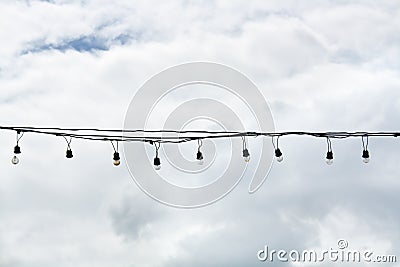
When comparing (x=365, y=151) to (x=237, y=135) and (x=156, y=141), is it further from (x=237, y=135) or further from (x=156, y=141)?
(x=156, y=141)

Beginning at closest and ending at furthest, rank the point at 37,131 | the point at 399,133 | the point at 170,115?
the point at 37,131
the point at 399,133
the point at 170,115

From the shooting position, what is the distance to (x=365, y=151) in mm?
13984

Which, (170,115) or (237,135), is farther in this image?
(170,115)

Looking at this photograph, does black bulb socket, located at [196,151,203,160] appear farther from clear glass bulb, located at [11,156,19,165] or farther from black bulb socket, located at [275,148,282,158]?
clear glass bulb, located at [11,156,19,165]

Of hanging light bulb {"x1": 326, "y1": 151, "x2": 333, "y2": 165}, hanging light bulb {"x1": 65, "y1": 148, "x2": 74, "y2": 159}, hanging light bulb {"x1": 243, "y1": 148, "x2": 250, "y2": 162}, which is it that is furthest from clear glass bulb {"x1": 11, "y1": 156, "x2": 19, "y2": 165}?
hanging light bulb {"x1": 326, "y1": 151, "x2": 333, "y2": 165}

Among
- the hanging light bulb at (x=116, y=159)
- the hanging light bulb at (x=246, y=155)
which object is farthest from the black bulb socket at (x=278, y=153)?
the hanging light bulb at (x=116, y=159)

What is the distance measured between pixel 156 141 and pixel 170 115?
1.59 meters

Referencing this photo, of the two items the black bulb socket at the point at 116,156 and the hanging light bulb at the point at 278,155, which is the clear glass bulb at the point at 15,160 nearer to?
the black bulb socket at the point at 116,156

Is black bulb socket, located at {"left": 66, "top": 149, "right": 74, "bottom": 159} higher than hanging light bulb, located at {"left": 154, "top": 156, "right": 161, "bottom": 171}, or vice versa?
hanging light bulb, located at {"left": 154, "top": 156, "right": 161, "bottom": 171}

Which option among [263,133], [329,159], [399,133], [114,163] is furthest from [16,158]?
[399,133]

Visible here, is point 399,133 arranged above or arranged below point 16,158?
above

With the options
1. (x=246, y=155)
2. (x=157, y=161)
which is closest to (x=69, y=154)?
(x=157, y=161)

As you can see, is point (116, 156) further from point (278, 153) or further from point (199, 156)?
point (278, 153)

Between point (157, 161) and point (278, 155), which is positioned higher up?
point (278, 155)
